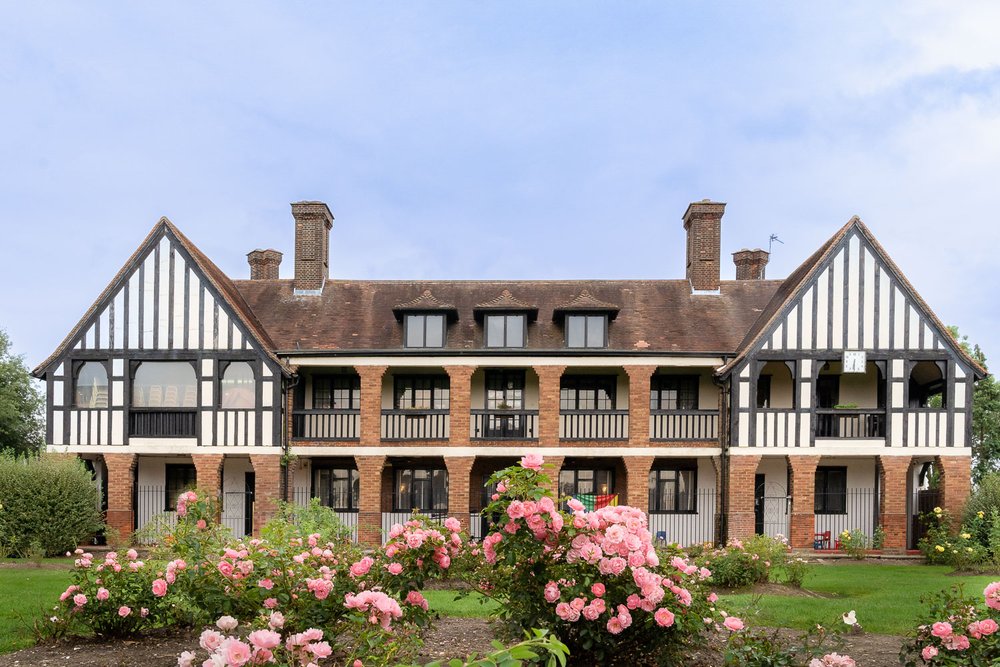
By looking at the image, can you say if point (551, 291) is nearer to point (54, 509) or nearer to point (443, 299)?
point (443, 299)

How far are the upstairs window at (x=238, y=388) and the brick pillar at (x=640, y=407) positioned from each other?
9.80 m

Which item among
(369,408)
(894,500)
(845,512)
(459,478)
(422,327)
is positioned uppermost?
(422,327)

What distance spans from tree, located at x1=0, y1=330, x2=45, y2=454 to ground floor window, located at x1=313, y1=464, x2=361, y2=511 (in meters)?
17.6

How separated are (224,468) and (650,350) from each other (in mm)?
12158

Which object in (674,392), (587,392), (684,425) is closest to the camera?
(684,425)

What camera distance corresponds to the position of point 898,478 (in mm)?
17203

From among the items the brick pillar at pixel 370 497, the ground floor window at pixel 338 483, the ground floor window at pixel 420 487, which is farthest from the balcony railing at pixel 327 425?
the ground floor window at pixel 420 487

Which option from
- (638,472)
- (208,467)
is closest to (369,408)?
(208,467)

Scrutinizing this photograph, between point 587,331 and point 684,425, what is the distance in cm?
358

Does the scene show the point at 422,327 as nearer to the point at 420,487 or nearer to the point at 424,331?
the point at 424,331

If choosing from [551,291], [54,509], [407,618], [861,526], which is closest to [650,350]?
[551,291]

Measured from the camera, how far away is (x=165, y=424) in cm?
1759

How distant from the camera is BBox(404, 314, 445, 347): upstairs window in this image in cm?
1820

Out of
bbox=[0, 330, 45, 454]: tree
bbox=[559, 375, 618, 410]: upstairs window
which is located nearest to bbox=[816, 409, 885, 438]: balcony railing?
bbox=[559, 375, 618, 410]: upstairs window
